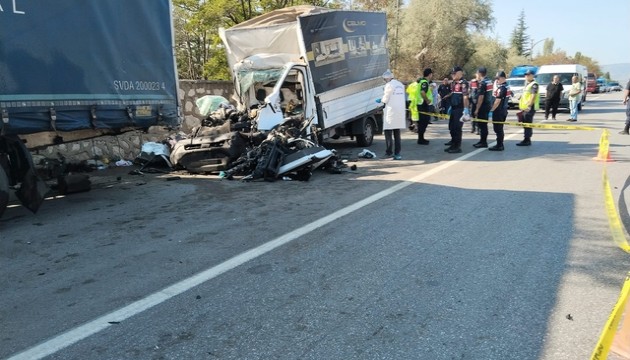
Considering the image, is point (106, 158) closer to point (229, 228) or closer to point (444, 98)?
point (229, 228)

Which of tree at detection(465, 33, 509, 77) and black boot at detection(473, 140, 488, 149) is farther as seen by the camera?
tree at detection(465, 33, 509, 77)

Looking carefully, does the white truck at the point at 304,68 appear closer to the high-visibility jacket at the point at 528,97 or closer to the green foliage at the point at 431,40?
the high-visibility jacket at the point at 528,97

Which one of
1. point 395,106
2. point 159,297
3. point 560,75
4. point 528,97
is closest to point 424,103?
point 528,97

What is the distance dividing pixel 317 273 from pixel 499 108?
28.7 ft

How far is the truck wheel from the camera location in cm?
1278

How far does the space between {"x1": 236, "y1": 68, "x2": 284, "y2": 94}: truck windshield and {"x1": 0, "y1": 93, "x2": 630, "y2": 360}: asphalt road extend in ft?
13.3

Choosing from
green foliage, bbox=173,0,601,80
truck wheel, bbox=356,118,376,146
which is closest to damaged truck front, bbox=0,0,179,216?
truck wheel, bbox=356,118,376,146

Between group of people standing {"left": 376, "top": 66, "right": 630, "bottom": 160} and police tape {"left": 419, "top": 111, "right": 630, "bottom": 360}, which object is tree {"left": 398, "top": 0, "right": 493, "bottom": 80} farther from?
police tape {"left": 419, "top": 111, "right": 630, "bottom": 360}

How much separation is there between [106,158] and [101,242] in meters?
6.36

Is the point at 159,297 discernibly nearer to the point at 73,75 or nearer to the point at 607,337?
the point at 607,337

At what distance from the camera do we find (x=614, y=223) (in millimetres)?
5473

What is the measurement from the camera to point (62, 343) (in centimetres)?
305

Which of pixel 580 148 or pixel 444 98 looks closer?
pixel 580 148

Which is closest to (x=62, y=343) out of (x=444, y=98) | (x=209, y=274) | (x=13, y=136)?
(x=209, y=274)
